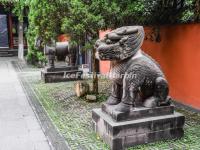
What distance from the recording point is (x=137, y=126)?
16.7 ft

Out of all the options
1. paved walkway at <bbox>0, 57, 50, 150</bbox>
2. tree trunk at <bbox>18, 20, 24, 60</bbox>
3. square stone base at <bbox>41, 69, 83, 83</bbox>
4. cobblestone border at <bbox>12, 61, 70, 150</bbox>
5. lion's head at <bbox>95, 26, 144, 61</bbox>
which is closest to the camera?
lion's head at <bbox>95, 26, 144, 61</bbox>

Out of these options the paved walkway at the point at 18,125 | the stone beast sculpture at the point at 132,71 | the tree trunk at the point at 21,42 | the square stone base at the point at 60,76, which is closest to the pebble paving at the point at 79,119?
the paved walkway at the point at 18,125

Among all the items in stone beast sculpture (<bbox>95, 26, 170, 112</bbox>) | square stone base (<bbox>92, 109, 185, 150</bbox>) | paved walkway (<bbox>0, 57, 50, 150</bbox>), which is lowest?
paved walkway (<bbox>0, 57, 50, 150</bbox>)

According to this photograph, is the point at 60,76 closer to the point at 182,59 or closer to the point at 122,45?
the point at 182,59

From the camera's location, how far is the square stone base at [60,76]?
11320mm

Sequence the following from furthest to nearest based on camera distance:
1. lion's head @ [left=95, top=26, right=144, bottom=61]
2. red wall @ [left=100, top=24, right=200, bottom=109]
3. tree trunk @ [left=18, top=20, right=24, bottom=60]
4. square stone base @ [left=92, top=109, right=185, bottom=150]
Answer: tree trunk @ [left=18, top=20, right=24, bottom=60] < red wall @ [left=100, top=24, right=200, bottom=109] < lion's head @ [left=95, top=26, right=144, bottom=61] < square stone base @ [left=92, top=109, right=185, bottom=150]

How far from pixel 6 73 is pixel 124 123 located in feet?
34.4

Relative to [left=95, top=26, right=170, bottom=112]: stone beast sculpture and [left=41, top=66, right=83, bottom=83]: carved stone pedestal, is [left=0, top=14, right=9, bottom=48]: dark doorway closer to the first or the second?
[left=41, top=66, right=83, bottom=83]: carved stone pedestal

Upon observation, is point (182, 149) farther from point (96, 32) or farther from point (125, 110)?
point (96, 32)

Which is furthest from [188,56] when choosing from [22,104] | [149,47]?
[22,104]

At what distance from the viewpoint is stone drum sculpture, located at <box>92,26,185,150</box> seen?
507 cm

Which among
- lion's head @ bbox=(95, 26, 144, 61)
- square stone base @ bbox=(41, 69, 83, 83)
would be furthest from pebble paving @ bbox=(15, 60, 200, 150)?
lion's head @ bbox=(95, 26, 144, 61)

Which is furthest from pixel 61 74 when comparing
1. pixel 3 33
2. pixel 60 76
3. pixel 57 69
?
pixel 3 33

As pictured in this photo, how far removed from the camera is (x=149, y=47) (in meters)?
9.08
